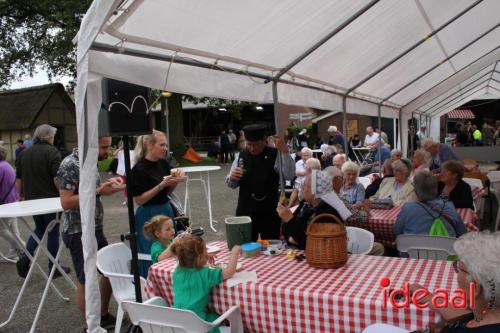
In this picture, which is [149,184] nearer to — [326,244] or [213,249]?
[213,249]

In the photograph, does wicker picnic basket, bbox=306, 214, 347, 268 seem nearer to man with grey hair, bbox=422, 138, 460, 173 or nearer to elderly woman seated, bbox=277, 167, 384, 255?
elderly woman seated, bbox=277, 167, 384, 255

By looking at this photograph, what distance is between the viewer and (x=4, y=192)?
5.78 metres

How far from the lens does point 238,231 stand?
2.89m

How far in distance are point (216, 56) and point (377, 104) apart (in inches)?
234

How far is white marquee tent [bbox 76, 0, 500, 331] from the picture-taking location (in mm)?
2381

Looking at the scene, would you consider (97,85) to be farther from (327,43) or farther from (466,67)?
(466,67)

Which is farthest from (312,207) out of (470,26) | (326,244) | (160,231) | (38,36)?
(38,36)

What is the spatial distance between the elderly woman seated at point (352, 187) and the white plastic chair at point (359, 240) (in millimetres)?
1308

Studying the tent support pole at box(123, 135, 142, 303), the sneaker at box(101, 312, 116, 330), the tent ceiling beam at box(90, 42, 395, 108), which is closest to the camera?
the tent ceiling beam at box(90, 42, 395, 108)

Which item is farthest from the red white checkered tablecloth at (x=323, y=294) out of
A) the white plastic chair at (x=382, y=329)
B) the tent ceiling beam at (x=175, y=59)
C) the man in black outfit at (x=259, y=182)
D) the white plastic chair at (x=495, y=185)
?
the white plastic chair at (x=495, y=185)

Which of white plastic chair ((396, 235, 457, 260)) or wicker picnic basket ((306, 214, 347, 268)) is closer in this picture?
wicker picnic basket ((306, 214, 347, 268))

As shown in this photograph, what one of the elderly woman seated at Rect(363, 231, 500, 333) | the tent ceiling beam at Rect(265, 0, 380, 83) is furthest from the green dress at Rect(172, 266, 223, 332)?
the tent ceiling beam at Rect(265, 0, 380, 83)

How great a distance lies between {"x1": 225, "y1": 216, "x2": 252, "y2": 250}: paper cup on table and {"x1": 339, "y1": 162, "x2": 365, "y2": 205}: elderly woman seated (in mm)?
2224

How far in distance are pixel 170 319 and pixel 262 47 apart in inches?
92.5
